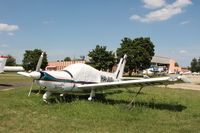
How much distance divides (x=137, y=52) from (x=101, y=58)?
12443 mm

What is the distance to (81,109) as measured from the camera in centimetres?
823

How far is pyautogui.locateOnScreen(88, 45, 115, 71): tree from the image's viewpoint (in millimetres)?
48219

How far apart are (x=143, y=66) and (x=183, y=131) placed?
50892 millimetres

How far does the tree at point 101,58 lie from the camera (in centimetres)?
4822

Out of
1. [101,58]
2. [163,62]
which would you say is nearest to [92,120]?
[101,58]

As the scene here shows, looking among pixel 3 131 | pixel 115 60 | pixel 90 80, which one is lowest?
pixel 3 131

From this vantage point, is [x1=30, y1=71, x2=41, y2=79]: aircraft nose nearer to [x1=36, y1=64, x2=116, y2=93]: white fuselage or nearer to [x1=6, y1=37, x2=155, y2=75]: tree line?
[x1=36, y1=64, x2=116, y2=93]: white fuselage

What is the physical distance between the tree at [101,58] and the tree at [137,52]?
23.6ft

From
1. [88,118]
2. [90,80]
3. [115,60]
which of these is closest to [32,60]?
[115,60]

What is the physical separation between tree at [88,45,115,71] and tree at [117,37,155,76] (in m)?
7.20

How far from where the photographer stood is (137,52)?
178 feet

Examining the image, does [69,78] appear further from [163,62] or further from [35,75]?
[163,62]

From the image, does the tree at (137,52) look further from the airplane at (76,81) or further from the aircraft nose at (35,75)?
the aircraft nose at (35,75)

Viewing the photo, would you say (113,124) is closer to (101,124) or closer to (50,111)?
(101,124)
